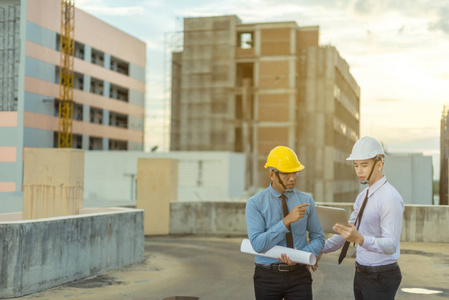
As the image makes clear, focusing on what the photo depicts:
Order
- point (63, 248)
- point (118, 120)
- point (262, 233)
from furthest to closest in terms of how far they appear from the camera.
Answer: point (118, 120) → point (63, 248) → point (262, 233)

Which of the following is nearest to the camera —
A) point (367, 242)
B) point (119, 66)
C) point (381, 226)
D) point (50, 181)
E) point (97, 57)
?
point (367, 242)

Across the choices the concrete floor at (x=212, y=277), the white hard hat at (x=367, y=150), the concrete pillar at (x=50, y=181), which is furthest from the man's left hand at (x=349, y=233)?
the concrete pillar at (x=50, y=181)

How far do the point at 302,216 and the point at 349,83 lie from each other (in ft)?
288

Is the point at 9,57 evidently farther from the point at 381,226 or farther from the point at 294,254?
the point at 381,226

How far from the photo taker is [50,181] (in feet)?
46.8

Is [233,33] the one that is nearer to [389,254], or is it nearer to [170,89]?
[170,89]

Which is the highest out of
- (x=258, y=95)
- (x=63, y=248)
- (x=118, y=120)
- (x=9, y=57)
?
(x=9, y=57)

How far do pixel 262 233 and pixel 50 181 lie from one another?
10.6 m

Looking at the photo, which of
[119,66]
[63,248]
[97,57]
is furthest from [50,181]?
[119,66]

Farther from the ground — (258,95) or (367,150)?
(258,95)

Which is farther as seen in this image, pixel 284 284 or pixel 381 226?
pixel 284 284

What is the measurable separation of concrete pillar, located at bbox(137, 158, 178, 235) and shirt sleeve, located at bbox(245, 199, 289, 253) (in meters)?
16.7

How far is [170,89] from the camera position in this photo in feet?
234

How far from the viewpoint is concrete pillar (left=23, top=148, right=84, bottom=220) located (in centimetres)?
1418
